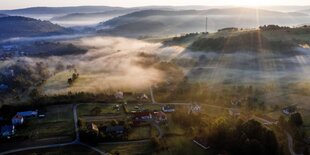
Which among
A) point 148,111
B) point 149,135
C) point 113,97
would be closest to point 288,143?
point 149,135

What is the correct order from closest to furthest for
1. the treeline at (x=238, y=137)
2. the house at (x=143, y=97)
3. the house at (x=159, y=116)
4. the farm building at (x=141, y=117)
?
the treeline at (x=238, y=137), the house at (x=159, y=116), the farm building at (x=141, y=117), the house at (x=143, y=97)

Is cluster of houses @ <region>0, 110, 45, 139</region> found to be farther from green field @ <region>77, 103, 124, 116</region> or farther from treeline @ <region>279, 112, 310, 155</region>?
treeline @ <region>279, 112, 310, 155</region>

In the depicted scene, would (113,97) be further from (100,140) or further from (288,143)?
(288,143)

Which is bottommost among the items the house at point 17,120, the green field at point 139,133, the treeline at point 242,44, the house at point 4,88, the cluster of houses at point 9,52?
the cluster of houses at point 9,52

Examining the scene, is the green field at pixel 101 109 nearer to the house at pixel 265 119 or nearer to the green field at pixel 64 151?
the green field at pixel 64 151

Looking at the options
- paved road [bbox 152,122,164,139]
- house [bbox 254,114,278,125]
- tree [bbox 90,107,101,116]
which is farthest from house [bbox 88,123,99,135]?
house [bbox 254,114,278,125]

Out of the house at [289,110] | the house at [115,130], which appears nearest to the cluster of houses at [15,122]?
the house at [115,130]

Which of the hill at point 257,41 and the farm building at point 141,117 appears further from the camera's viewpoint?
the hill at point 257,41

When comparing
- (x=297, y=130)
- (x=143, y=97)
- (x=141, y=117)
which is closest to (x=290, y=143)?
(x=297, y=130)
